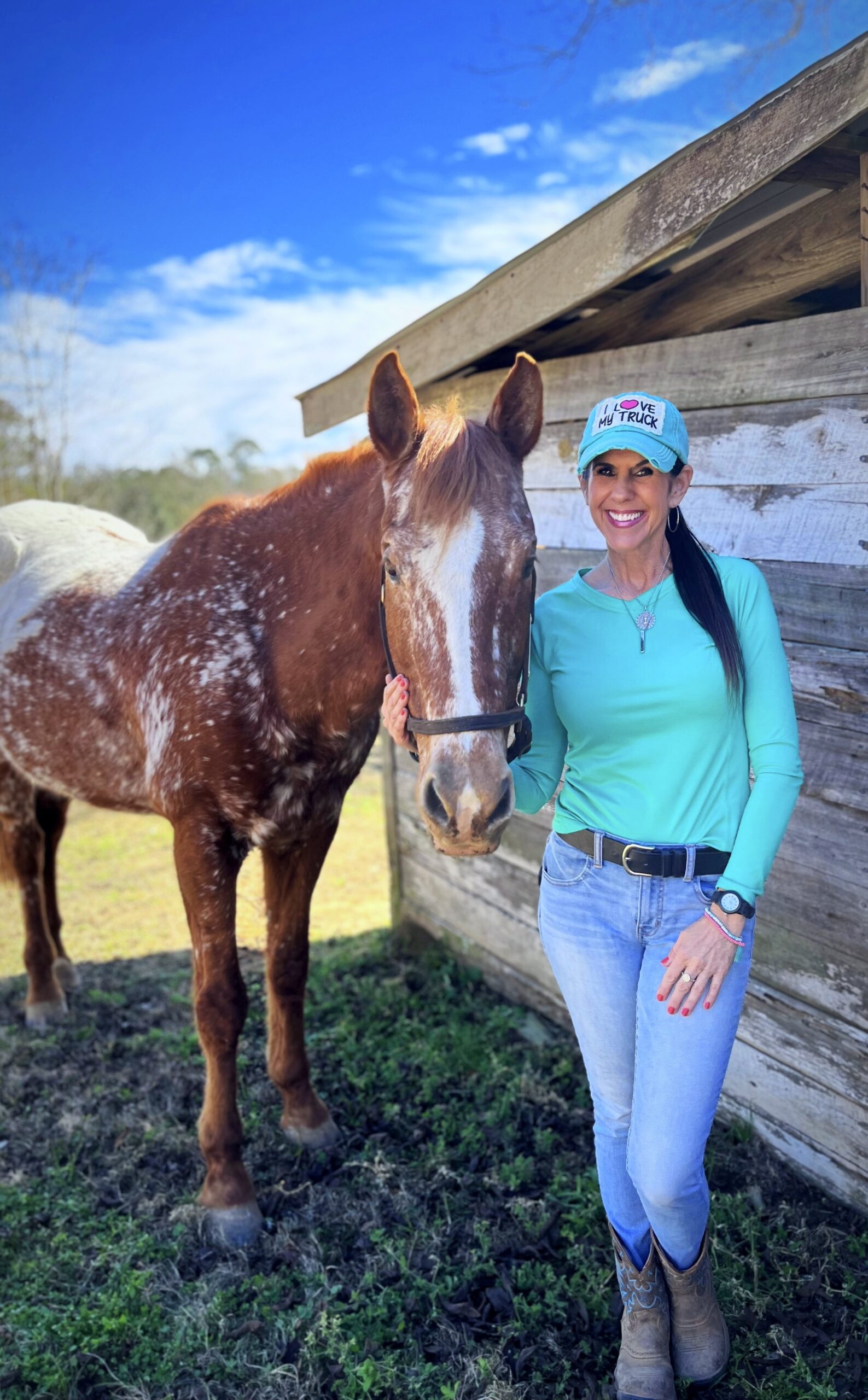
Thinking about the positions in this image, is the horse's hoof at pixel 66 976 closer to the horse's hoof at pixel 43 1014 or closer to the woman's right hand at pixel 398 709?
the horse's hoof at pixel 43 1014

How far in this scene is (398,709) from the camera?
1908mm

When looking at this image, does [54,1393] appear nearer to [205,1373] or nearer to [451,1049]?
[205,1373]

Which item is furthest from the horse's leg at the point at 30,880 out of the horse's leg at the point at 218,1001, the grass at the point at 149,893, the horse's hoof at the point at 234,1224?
the horse's hoof at the point at 234,1224

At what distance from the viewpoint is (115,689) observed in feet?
10.5

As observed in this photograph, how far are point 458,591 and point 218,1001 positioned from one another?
185cm

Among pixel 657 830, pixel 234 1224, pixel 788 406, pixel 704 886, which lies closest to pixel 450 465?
pixel 657 830

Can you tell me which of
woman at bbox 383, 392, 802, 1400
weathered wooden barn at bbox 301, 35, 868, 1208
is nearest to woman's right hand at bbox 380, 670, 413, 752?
woman at bbox 383, 392, 802, 1400

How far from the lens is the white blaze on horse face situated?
1.75 m

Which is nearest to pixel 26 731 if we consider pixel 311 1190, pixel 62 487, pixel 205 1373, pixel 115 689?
pixel 115 689

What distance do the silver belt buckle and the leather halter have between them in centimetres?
31

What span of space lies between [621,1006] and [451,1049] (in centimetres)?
216

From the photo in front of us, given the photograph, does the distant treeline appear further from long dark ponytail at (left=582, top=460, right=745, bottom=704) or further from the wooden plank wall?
long dark ponytail at (left=582, top=460, right=745, bottom=704)

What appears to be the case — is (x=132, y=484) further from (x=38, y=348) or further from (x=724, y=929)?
(x=724, y=929)

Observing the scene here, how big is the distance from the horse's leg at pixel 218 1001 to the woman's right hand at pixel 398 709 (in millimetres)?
1165
